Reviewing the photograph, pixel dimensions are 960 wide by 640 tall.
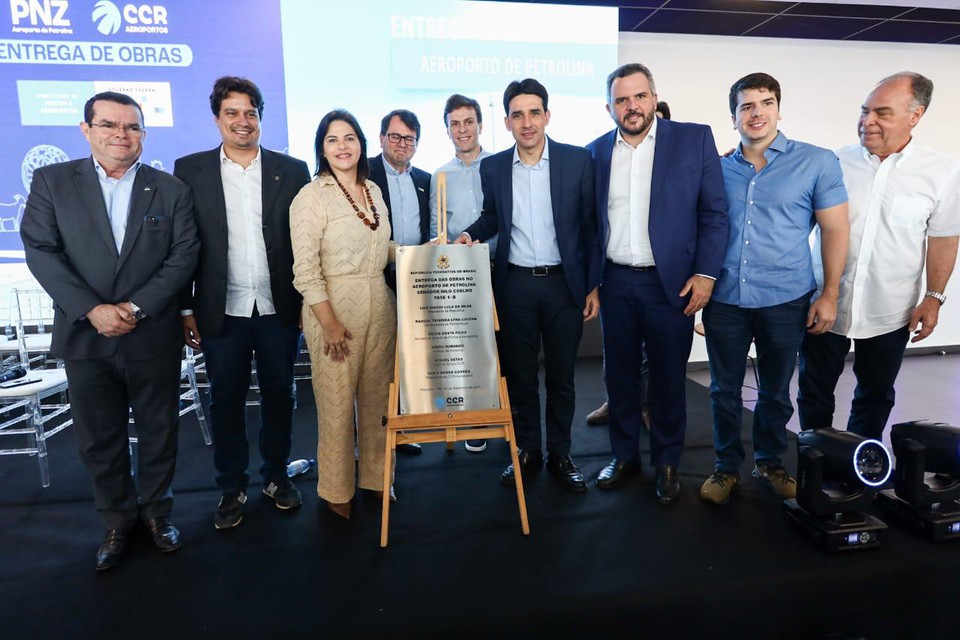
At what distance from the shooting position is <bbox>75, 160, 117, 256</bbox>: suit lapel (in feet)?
6.51

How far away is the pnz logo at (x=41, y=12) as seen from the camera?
12.6 ft

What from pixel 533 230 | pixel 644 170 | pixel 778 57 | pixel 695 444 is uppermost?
pixel 778 57

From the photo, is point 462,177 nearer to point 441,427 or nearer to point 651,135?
point 651,135

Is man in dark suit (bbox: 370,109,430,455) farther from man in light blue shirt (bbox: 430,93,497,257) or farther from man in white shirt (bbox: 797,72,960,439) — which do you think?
man in white shirt (bbox: 797,72,960,439)

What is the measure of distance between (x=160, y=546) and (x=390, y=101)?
10.9ft

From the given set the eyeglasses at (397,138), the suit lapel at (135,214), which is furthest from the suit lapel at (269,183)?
the eyeglasses at (397,138)

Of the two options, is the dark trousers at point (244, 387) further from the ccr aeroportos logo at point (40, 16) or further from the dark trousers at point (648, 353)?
the ccr aeroportos logo at point (40, 16)

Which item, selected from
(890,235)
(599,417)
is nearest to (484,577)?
(599,417)

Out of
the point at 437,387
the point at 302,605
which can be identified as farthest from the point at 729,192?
the point at 302,605

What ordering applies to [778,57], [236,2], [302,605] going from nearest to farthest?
1. [302,605]
2. [236,2]
3. [778,57]

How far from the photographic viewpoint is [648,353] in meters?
2.55

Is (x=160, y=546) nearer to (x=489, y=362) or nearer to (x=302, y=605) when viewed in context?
(x=302, y=605)

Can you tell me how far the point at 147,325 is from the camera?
2.07m

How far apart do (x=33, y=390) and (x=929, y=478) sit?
4035 millimetres
